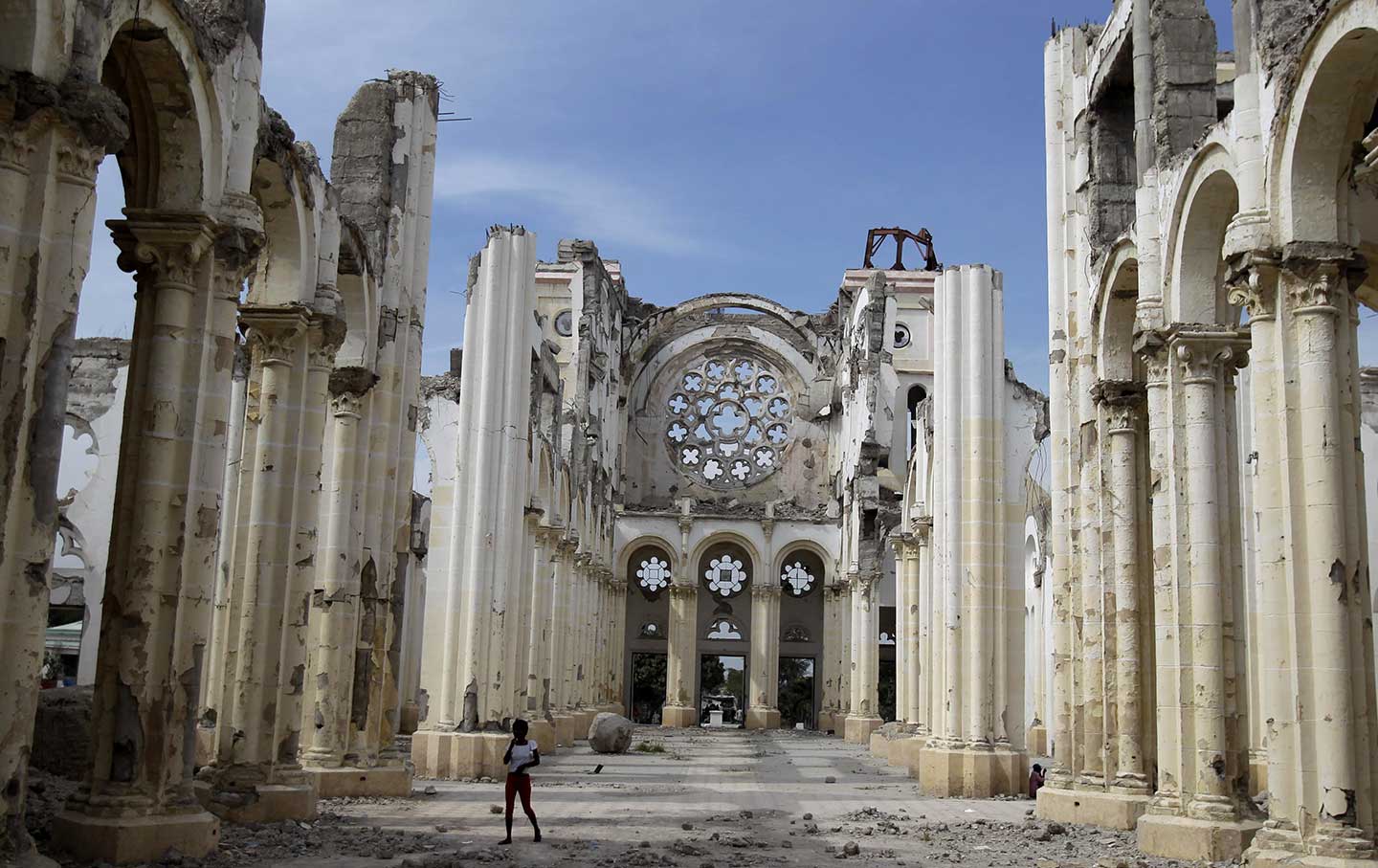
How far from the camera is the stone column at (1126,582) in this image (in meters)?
14.2

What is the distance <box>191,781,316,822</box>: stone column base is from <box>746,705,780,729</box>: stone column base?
31226 millimetres

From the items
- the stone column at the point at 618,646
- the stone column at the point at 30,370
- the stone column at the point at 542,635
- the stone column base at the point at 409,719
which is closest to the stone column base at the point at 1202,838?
the stone column at the point at 30,370

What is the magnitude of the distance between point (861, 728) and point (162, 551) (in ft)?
94.3

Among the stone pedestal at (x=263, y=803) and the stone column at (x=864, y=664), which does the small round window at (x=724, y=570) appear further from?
the stone pedestal at (x=263, y=803)

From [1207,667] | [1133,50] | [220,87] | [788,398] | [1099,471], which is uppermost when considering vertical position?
[788,398]

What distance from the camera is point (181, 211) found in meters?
10.3

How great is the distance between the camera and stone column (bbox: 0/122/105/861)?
24.9 feet

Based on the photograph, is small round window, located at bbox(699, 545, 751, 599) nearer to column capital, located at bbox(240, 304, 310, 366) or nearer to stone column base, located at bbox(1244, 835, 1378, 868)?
column capital, located at bbox(240, 304, 310, 366)

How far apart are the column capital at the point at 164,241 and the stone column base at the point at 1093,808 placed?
33.4 feet

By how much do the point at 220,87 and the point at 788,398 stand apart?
40751 mm

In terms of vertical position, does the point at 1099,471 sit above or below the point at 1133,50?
below

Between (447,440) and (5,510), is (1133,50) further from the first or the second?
(447,440)

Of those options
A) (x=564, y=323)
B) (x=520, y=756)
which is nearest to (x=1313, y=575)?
(x=520, y=756)

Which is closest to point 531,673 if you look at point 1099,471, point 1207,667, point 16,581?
point 1099,471
